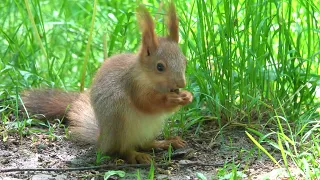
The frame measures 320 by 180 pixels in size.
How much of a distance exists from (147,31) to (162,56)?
0.15 m

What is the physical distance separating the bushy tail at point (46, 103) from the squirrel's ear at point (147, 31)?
33.1 inches

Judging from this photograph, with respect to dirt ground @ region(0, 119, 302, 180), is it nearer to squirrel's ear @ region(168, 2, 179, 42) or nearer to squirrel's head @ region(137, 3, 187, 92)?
squirrel's head @ region(137, 3, 187, 92)

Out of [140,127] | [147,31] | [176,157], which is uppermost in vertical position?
[147,31]

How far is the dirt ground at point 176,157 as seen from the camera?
3109 mm

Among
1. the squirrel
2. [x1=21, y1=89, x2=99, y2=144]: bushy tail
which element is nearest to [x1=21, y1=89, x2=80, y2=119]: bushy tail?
[x1=21, y1=89, x2=99, y2=144]: bushy tail

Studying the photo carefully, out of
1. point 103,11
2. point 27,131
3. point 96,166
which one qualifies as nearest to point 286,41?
point 96,166

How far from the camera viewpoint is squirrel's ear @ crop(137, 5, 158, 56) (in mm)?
3219

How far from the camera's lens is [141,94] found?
330 centimetres

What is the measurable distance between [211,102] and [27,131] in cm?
108

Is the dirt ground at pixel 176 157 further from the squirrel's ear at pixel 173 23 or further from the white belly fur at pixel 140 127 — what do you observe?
the squirrel's ear at pixel 173 23

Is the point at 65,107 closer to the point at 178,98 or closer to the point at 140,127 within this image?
the point at 140,127

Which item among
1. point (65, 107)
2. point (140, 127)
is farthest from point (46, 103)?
point (140, 127)

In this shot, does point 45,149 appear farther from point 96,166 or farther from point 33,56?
point 33,56

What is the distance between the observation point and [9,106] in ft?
13.1
